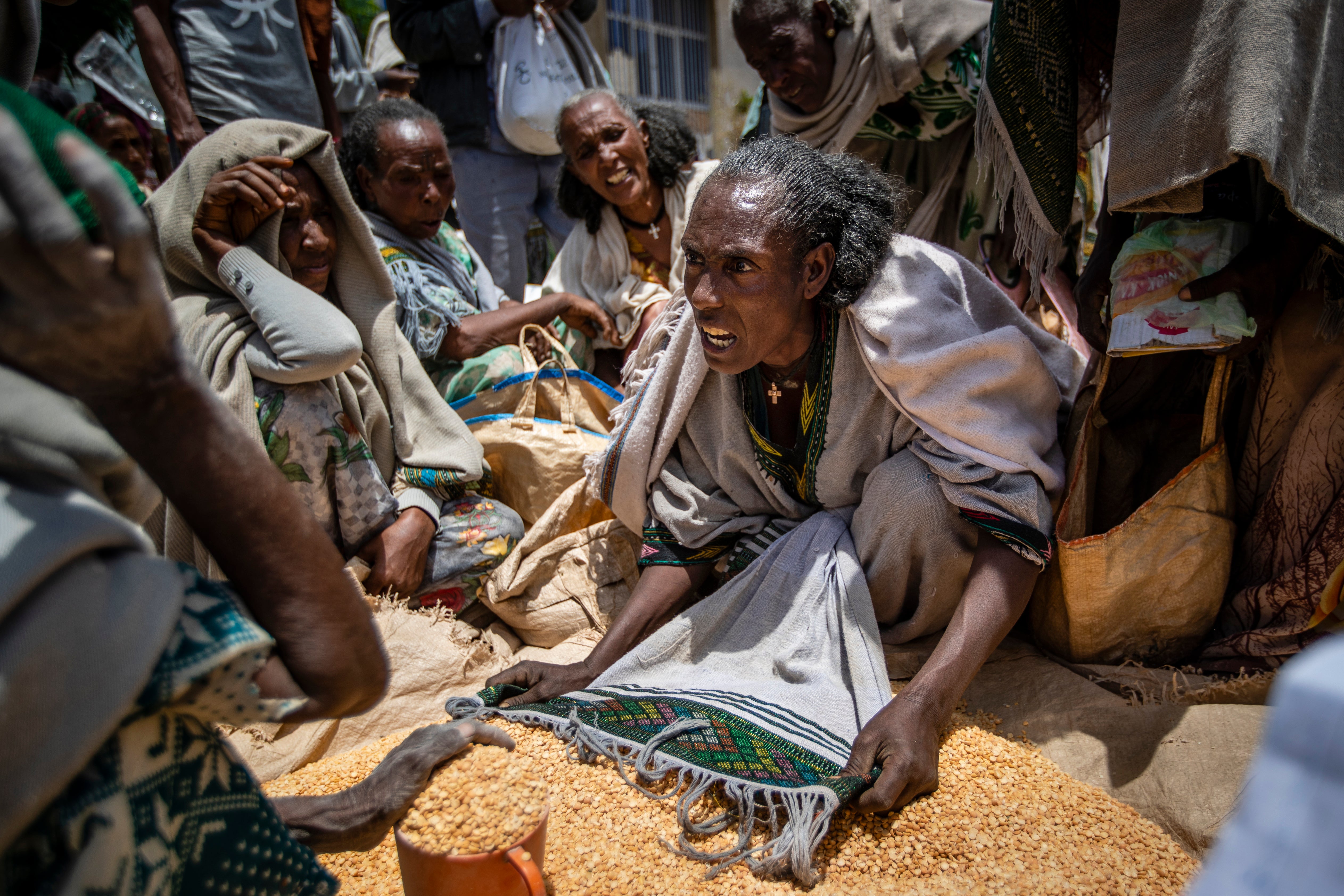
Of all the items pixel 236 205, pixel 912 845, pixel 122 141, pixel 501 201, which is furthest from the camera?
pixel 501 201

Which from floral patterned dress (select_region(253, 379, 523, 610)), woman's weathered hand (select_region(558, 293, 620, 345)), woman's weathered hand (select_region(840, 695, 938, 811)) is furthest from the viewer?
woman's weathered hand (select_region(558, 293, 620, 345))

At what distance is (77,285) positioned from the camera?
0.82 metres

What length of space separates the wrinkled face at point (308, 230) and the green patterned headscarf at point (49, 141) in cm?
200

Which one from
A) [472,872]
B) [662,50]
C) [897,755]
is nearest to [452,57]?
[897,755]

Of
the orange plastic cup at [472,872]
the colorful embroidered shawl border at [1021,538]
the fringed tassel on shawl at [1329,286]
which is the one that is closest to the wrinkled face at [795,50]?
the fringed tassel on shawl at [1329,286]

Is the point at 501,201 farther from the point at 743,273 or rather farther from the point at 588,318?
the point at 743,273

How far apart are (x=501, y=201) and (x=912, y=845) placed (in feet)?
14.4

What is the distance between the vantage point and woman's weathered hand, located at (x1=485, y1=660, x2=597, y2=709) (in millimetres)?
2311

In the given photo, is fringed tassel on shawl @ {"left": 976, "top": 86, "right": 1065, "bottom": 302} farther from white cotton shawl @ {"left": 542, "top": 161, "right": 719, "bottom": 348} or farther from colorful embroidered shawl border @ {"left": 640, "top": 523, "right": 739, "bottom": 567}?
white cotton shawl @ {"left": 542, "top": 161, "right": 719, "bottom": 348}

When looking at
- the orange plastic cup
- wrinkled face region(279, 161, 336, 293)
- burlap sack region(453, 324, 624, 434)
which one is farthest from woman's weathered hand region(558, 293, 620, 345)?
the orange plastic cup

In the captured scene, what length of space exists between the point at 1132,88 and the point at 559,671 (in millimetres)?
2118

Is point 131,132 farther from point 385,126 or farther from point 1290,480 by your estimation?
point 1290,480

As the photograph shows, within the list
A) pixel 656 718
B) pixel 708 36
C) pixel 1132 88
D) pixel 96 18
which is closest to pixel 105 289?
pixel 656 718

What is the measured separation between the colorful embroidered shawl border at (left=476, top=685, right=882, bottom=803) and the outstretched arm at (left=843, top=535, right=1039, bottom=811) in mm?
50
